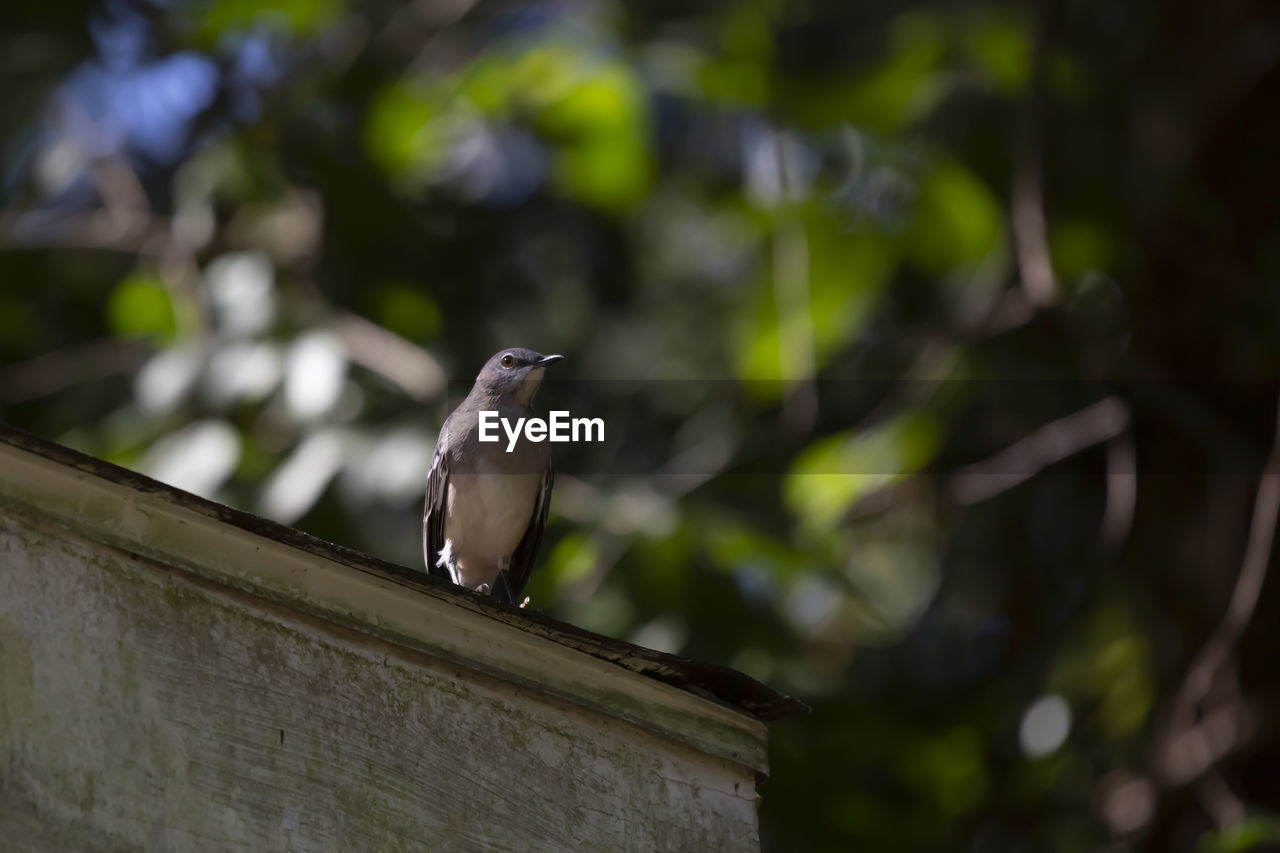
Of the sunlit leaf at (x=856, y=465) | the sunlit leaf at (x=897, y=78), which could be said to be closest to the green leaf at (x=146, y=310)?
the sunlit leaf at (x=856, y=465)

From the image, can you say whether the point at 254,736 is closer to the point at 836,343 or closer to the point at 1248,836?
the point at 1248,836

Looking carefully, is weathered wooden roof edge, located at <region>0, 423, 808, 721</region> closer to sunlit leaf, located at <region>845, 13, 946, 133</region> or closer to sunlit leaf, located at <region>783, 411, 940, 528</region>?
sunlit leaf, located at <region>783, 411, 940, 528</region>

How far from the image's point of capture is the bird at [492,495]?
19.1 feet

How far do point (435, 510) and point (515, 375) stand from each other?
1.95ft

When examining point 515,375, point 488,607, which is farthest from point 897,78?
point 488,607

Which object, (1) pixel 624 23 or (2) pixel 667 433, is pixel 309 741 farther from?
(2) pixel 667 433

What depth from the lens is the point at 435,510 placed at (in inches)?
237

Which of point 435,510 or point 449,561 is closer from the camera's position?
point 449,561

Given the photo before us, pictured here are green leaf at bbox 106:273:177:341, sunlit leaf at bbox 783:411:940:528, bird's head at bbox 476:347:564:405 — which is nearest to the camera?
bird's head at bbox 476:347:564:405

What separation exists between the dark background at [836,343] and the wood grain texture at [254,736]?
315cm

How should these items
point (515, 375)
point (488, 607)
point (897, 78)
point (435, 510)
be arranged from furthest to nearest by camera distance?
point (897, 78), point (515, 375), point (435, 510), point (488, 607)

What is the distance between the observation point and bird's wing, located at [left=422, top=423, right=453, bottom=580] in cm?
597

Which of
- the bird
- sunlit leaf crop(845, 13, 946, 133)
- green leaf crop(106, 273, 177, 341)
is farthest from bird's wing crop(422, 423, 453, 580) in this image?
sunlit leaf crop(845, 13, 946, 133)

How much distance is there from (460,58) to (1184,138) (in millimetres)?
3997
